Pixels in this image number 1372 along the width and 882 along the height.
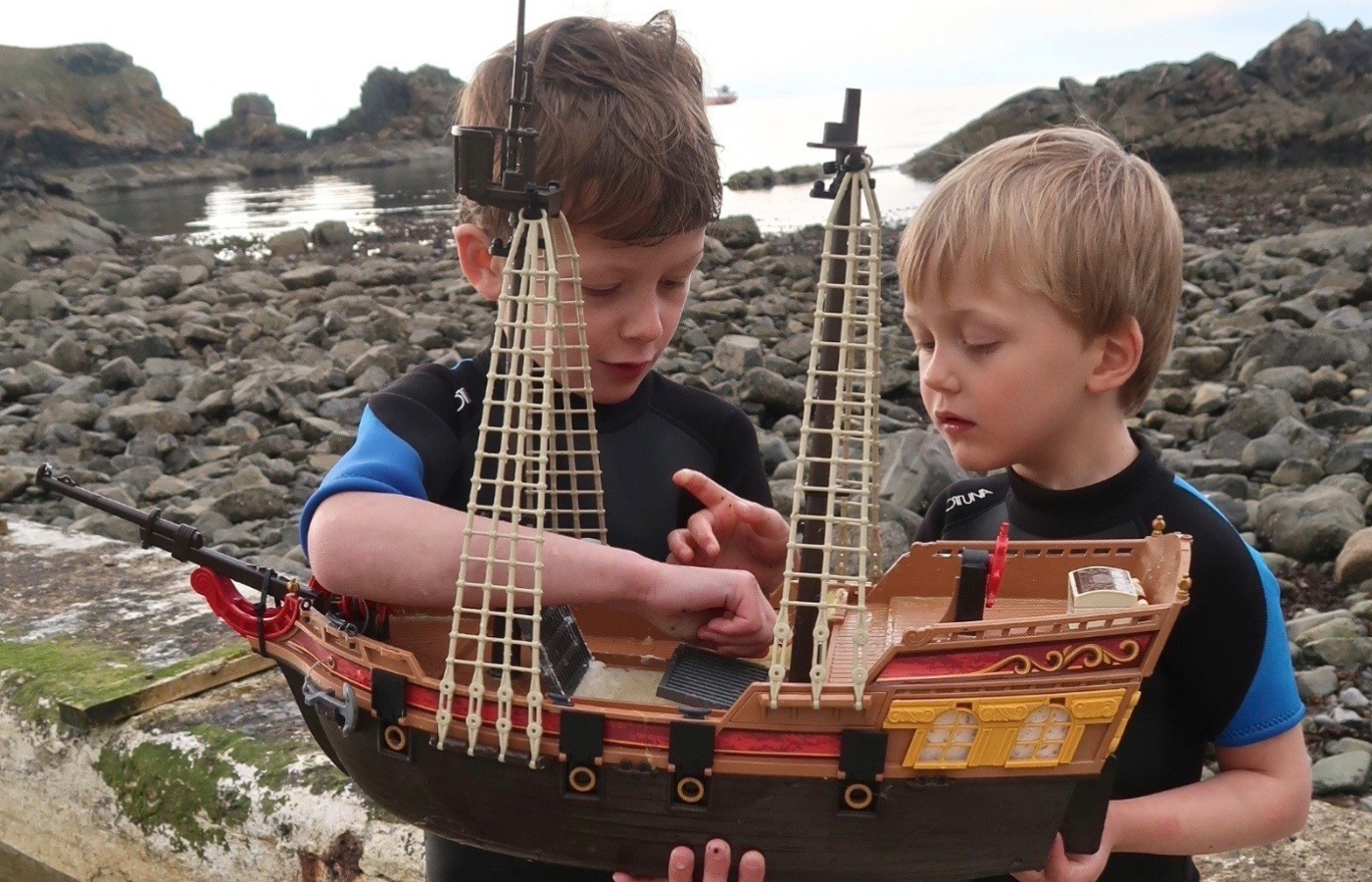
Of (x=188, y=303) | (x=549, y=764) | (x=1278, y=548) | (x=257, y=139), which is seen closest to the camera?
(x=549, y=764)

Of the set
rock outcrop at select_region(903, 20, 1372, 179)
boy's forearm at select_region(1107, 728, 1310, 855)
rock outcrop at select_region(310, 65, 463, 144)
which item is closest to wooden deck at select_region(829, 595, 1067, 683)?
boy's forearm at select_region(1107, 728, 1310, 855)

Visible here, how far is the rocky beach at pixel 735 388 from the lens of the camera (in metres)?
5.73

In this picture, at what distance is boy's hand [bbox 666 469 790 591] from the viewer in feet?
7.40

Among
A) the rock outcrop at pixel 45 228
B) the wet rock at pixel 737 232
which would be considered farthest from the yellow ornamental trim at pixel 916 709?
the rock outcrop at pixel 45 228

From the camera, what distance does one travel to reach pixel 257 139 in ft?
288

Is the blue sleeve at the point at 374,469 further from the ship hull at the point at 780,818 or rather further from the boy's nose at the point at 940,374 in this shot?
the boy's nose at the point at 940,374

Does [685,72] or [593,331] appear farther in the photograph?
[685,72]

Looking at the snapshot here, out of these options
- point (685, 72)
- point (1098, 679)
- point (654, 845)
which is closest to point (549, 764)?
point (654, 845)

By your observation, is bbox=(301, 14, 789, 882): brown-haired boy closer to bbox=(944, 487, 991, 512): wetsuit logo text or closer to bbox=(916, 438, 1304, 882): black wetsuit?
bbox=(944, 487, 991, 512): wetsuit logo text

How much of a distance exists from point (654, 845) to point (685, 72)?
147cm

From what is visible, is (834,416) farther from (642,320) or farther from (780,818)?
(642,320)

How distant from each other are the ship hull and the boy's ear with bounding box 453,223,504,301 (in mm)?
929

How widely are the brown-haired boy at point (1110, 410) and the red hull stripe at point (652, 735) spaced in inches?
22.8

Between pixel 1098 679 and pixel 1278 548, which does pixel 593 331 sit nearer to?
pixel 1098 679
